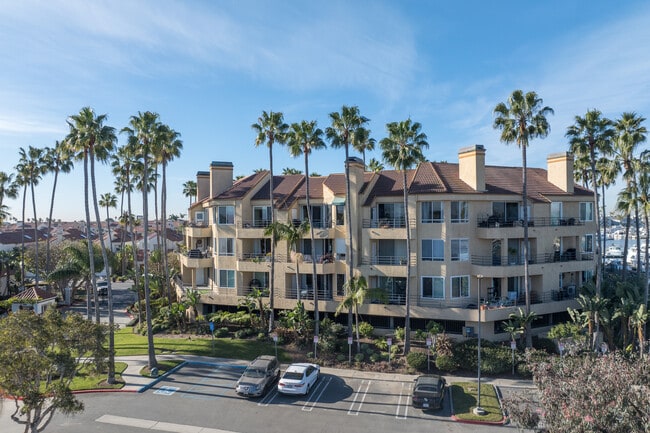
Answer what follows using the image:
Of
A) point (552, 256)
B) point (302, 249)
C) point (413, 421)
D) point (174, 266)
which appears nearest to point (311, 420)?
point (413, 421)

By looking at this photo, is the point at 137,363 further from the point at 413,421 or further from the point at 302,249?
the point at 413,421

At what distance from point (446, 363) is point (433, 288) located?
22.3 feet

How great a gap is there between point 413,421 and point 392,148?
18404 millimetres

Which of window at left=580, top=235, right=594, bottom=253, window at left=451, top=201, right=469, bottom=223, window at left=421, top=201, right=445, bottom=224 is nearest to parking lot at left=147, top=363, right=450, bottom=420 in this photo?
window at left=421, top=201, right=445, bottom=224

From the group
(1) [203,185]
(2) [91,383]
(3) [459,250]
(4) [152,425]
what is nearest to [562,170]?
(3) [459,250]

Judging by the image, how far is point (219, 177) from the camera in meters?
42.5

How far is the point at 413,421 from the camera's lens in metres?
21.9

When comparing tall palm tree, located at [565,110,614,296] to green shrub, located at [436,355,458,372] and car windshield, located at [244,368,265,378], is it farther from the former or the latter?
car windshield, located at [244,368,265,378]

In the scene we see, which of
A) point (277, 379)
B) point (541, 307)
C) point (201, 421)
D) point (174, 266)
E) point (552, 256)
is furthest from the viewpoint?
point (174, 266)

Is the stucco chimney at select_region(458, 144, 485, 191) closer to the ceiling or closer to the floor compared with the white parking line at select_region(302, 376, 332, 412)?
closer to the ceiling

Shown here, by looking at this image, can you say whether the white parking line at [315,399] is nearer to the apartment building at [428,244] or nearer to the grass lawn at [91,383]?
the apartment building at [428,244]

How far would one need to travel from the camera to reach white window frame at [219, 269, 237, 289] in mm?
39750

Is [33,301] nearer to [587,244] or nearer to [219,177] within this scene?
[219,177]

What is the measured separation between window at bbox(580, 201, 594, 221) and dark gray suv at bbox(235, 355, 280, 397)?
1219 inches
